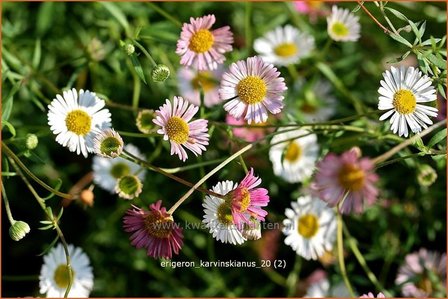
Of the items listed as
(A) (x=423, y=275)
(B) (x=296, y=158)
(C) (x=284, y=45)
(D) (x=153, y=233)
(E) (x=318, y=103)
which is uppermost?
(C) (x=284, y=45)

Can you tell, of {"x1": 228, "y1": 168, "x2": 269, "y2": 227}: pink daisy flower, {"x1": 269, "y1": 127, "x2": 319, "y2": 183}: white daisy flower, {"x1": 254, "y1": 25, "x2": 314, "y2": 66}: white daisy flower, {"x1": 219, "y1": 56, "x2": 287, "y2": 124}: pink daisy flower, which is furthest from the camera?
{"x1": 254, "y1": 25, "x2": 314, "y2": 66}: white daisy flower

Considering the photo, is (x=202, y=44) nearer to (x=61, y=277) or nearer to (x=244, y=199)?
(x=244, y=199)

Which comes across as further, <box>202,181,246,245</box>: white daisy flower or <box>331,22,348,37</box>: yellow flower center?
<box>331,22,348,37</box>: yellow flower center

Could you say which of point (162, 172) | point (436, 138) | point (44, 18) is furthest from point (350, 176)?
point (44, 18)

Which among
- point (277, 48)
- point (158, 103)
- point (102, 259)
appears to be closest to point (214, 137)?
point (158, 103)

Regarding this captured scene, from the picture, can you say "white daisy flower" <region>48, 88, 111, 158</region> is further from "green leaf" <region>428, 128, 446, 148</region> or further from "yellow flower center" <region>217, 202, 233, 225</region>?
"green leaf" <region>428, 128, 446, 148</region>

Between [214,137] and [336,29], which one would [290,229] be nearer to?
[214,137]

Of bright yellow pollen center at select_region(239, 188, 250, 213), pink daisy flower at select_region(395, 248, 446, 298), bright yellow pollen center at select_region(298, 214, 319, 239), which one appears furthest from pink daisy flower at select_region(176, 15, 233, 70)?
pink daisy flower at select_region(395, 248, 446, 298)
